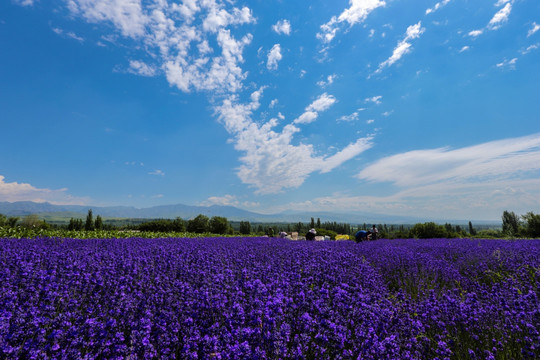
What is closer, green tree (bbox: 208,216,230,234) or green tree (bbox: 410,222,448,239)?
green tree (bbox: 410,222,448,239)

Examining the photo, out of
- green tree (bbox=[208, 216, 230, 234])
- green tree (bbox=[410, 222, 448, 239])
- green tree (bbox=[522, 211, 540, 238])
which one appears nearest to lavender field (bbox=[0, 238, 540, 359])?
green tree (bbox=[410, 222, 448, 239])

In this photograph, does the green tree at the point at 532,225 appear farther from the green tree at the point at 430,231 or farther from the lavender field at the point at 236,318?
the lavender field at the point at 236,318

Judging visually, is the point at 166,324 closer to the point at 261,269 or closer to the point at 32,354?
the point at 32,354

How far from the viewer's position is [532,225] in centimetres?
1897

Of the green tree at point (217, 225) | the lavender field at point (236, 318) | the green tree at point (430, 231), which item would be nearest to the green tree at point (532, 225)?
the green tree at point (430, 231)

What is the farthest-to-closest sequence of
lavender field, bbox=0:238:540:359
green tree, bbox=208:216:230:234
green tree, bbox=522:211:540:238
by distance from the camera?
1. green tree, bbox=208:216:230:234
2. green tree, bbox=522:211:540:238
3. lavender field, bbox=0:238:540:359

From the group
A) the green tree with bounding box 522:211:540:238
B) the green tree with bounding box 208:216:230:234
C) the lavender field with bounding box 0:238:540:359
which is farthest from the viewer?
the green tree with bounding box 208:216:230:234

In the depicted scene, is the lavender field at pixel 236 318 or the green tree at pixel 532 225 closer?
the lavender field at pixel 236 318

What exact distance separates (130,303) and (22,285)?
1897 mm

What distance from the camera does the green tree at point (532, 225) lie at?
60.7 ft

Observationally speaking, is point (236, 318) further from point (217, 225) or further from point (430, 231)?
point (217, 225)

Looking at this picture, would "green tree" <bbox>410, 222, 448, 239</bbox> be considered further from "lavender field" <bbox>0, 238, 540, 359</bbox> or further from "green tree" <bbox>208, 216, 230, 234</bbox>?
"green tree" <bbox>208, 216, 230, 234</bbox>

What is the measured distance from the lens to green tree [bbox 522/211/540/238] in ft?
60.7

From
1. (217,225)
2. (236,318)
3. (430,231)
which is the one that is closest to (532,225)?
(430,231)
